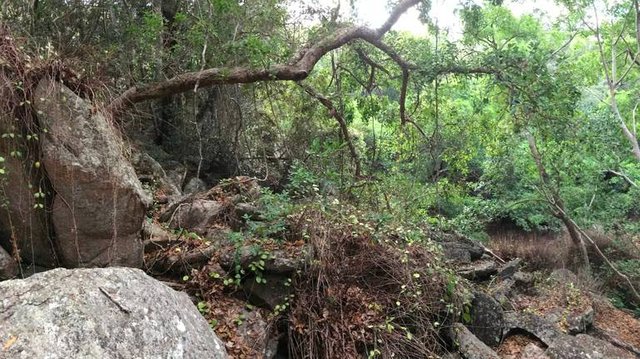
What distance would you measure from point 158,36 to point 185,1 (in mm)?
1361

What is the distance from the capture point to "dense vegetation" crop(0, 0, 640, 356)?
6.06 metres

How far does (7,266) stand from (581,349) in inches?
258

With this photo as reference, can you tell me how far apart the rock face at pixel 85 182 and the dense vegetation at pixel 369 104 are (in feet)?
0.81

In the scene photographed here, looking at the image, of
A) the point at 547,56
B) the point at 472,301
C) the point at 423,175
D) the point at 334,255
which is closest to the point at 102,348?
the point at 334,255

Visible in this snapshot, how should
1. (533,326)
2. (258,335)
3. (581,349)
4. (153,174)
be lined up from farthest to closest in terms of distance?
(153,174) < (533,326) < (581,349) < (258,335)

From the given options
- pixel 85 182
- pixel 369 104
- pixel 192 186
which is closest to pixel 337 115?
pixel 369 104

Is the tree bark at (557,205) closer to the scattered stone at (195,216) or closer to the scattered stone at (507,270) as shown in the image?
the scattered stone at (507,270)

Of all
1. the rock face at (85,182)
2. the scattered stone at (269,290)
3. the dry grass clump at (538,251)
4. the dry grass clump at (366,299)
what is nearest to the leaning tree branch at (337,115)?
the dry grass clump at (366,299)

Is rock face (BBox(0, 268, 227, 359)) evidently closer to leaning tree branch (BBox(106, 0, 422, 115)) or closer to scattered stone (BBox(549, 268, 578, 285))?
leaning tree branch (BBox(106, 0, 422, 115))

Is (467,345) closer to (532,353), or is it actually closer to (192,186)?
(532,353)

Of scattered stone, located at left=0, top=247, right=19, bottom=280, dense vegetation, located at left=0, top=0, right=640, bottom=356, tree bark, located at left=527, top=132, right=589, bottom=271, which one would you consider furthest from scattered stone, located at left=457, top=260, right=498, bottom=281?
scattered stone, located at left=0, top=247, right=19, bottom=280

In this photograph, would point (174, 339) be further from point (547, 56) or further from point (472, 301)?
point (547, 56)

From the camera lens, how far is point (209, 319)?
454 centimetres

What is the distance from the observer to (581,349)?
642cm
